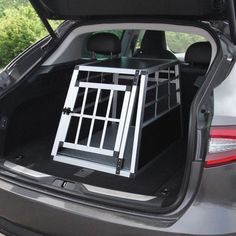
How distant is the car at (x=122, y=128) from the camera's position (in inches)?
78.0

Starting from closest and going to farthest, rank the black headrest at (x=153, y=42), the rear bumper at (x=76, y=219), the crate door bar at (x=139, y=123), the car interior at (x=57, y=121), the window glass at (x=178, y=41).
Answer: the rear bumper at (x=76, y=219), the car interior at (x=57, y=121), the crate door bar at (x=139, y=123), the window glass at (x=178, y=41), the black headrest at (x=153, y=42)

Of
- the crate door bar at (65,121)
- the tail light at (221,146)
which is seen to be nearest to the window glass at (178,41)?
the crate door bar at (65,121)

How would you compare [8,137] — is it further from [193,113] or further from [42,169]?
[193,113]

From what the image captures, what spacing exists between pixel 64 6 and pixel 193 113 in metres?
1.51

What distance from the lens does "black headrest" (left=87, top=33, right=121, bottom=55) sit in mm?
3361

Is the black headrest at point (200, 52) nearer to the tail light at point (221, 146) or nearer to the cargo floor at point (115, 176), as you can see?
the cargo floor at point (115, 176)

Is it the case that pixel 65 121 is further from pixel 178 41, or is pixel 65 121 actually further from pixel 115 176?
pixel 178 41

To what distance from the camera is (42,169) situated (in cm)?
281

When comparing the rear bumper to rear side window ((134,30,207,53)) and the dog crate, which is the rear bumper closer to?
the dog crate

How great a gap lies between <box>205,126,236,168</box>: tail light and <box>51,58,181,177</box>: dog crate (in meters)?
0.89

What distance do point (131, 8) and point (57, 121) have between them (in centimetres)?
123

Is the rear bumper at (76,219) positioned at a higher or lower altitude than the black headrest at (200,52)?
lower

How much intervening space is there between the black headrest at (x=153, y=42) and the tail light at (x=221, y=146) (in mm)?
2306

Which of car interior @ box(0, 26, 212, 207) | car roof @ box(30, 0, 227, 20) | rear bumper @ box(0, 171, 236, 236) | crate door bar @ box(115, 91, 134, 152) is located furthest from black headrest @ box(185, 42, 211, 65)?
rear bumper @ box(0, 171, 236, 236)
